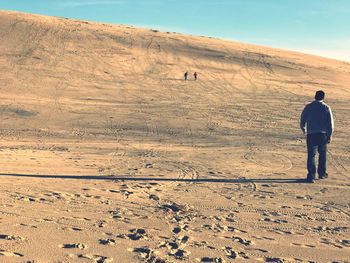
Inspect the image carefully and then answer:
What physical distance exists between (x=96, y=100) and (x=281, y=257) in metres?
17.2

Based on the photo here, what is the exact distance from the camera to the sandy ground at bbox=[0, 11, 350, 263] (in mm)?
4629

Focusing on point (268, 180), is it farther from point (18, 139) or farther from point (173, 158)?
point (18, 139)

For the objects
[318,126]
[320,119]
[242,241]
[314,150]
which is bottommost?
[242,241]

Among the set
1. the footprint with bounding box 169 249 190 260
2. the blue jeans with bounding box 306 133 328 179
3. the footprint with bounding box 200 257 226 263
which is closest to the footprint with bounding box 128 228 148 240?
the footprint with bounding box 169 249 190 260

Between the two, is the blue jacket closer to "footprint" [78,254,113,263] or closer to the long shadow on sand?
the long shadow on sand

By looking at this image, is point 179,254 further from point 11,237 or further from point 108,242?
point 11,237

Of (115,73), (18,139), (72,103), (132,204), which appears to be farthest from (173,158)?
(115,73)

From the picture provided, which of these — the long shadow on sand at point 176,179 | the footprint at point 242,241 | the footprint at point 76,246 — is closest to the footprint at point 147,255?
the footprint at point 76,246

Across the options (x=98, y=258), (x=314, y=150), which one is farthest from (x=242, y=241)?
(x=314, y=150)

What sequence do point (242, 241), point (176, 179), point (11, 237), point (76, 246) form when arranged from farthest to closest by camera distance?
point (176, 179), point (242, 241), point (11, 237), point (76, 246)

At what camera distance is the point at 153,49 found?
125 ft

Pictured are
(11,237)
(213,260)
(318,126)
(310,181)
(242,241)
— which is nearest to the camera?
(213,260)

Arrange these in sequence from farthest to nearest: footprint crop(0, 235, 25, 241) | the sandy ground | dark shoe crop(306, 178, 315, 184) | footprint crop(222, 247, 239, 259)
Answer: dark shoe crop(306, 178, 315, 184)
the sandy ground
footprint crop(0, 235, 25, 241)
footprint crop(222, 247, 239, 259)

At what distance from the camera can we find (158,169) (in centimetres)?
894
